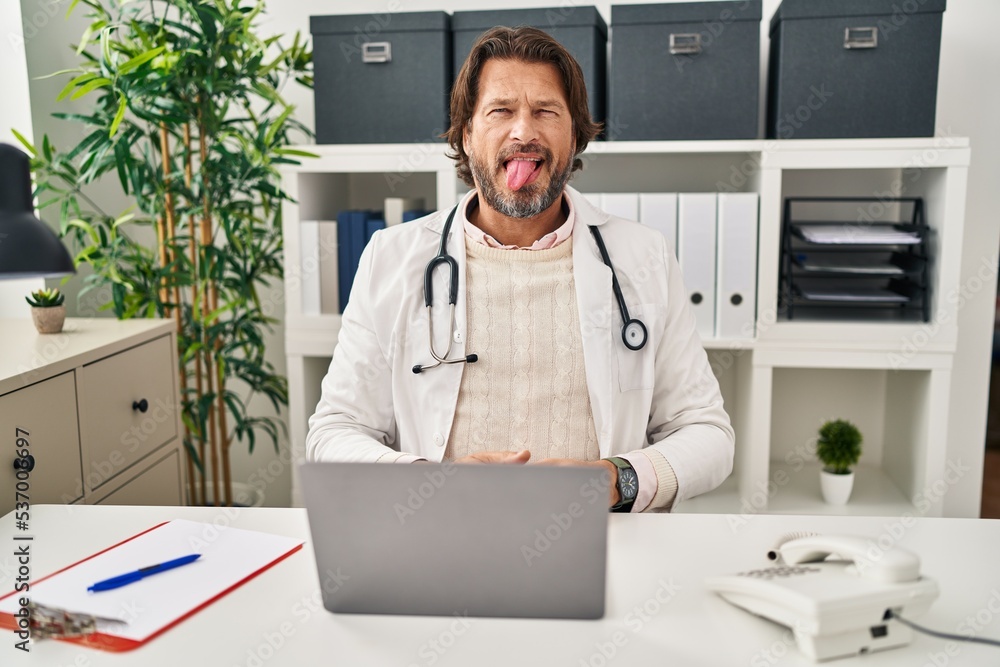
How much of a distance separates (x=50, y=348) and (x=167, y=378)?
0.38m

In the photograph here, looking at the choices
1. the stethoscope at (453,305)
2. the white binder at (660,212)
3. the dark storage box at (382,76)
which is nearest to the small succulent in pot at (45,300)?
the dark storage box at (382,76)

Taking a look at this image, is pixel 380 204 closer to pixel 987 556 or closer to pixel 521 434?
pixel 521 434

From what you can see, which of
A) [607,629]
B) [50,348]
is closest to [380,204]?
[50,348]

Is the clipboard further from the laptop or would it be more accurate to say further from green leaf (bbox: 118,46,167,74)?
green leaf (bbox: 118,46,167,74)

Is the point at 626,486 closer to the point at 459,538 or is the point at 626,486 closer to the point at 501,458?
the point at 501,458

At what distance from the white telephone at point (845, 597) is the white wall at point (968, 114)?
1.80 m

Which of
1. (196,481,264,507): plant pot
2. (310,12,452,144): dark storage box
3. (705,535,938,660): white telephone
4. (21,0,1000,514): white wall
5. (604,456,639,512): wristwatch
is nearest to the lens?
(705,535,938,660): white telephone

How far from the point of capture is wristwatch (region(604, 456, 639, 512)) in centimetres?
131

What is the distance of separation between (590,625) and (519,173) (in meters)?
0.92

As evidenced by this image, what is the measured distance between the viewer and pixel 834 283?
238 cm

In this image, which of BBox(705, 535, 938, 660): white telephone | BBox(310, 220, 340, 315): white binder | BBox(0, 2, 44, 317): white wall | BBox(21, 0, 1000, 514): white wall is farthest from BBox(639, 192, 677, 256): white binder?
BBox(0, 2, 44, 317): white wall

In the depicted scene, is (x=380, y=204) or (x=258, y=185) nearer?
(x=258, y=185)

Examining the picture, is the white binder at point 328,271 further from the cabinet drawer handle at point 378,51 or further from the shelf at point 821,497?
the shelf at point 821,497

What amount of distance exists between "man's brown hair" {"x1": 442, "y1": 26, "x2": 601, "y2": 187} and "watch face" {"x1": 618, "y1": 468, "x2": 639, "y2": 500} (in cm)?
72
